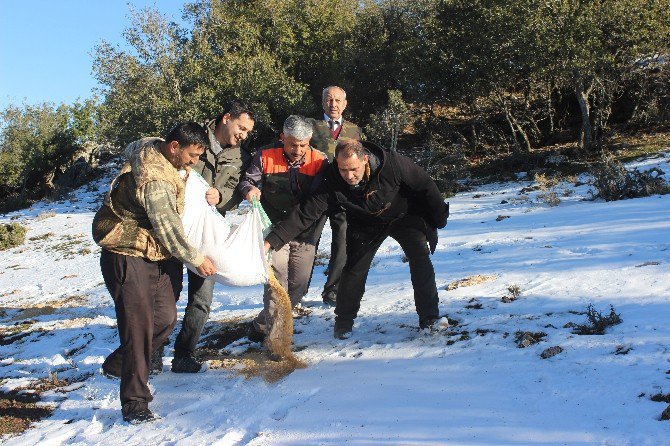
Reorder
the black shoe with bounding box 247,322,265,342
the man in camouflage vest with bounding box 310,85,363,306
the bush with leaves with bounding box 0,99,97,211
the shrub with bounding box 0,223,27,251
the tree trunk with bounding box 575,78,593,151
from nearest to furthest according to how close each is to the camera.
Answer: the black shoe with bounding box 247,322,265,342, the man in camouflage vest with bounding box 310,85,363,306, the shrub with bounding box 0,223,27,251, the tree trunk with bounding box 575,78,593,151, the bush with leaves with bounding box 0,99,97,211

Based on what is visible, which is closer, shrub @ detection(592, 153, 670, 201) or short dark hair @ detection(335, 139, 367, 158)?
short dark hair @ detection(335, 139, 367, 158)

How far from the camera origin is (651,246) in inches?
214

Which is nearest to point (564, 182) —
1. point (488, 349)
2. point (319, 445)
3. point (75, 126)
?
point (488, 349)

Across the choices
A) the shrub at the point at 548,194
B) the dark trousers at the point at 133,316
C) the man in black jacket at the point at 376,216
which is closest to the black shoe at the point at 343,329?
the man in black jacket at the point at 376,216

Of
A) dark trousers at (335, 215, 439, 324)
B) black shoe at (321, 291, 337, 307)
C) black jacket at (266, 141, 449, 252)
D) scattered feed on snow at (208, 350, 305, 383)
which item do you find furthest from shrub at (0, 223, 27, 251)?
dark trousers at (335, 215, 439, 324)

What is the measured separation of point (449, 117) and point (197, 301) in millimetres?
15230

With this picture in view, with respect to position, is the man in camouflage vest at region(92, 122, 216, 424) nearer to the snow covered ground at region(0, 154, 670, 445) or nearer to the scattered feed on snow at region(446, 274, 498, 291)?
the snow covered ground at region(0, 154, 670, 445)

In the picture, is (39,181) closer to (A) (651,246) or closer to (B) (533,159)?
(B) (533,159)

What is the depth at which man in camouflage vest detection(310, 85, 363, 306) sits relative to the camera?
5164mm

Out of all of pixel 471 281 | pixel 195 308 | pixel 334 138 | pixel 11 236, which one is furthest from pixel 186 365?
pixel 11 236

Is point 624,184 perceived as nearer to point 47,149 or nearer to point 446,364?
point 446,364

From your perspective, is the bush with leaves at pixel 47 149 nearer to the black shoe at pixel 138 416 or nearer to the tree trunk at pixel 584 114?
the tree trunk at pixel 584 114

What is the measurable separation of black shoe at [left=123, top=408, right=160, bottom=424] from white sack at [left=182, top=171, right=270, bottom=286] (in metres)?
→ 0.94

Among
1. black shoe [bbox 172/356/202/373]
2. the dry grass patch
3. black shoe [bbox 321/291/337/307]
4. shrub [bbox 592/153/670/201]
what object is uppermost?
shrub [bbox 592/153/670/201]
